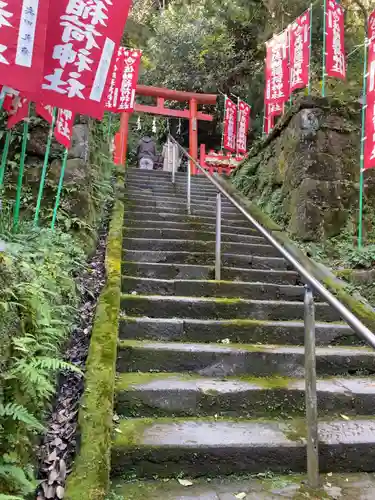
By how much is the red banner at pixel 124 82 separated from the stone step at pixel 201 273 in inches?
255

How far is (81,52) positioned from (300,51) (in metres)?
5.02

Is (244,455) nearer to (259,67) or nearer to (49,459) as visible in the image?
(49,459)

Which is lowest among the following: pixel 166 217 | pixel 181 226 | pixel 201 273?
pixel 201 273

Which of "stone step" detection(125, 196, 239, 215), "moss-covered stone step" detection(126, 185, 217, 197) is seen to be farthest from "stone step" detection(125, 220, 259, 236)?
"moss-covered stone step" detection(126, 185, 217, 197)

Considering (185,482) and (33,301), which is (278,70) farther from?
(185,482)

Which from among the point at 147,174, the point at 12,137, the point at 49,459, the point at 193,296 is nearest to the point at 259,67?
the point at 147,174

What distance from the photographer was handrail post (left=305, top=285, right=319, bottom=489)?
2133 mm

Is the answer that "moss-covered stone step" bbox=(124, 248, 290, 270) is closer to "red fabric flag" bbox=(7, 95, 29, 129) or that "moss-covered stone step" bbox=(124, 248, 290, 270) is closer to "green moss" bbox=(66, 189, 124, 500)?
"green moss" bbox=(66, 189, 124, 500)

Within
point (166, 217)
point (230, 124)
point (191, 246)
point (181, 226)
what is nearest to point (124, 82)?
point (230, 124)

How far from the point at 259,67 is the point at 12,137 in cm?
1192

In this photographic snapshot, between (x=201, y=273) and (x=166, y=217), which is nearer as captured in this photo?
(x=201, y=273)

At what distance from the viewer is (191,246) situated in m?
5.22

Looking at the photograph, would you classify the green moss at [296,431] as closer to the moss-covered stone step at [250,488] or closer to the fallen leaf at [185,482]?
the moss-covered stone step at [250,488]

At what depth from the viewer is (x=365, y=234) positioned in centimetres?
589
